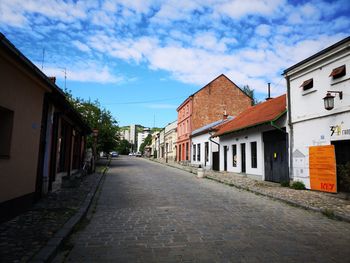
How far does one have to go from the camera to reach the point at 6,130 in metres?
6.27

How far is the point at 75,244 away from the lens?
5.11m

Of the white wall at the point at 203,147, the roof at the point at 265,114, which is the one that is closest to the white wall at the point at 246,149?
the roof at the point at 265,114

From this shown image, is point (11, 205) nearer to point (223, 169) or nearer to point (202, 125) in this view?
point (223, 169)

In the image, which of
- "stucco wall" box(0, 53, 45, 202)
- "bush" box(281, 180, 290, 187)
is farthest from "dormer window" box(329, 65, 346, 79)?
"stucco wall" box(0, 53, 45, 202)

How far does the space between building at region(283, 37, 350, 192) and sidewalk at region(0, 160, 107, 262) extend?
8.35 metres

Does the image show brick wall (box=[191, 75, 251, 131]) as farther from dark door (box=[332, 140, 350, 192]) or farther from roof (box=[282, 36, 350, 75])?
dark door (box=[332, 140, 350, 192])

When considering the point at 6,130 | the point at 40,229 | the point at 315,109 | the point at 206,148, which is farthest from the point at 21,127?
the point at 206,148

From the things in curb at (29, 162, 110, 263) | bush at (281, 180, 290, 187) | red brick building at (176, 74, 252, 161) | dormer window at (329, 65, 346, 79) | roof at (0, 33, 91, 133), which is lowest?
curb at (29, 162, 110, 263)

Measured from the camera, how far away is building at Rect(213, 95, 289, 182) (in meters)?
14.7

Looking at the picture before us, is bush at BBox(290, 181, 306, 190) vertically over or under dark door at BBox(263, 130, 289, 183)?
under

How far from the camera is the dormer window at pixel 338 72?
10688 mm

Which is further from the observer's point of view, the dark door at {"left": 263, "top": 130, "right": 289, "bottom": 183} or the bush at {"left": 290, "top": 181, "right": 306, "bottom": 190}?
the dark door at {"left": 263, "top": 130, "right": 289, "bottom": 183}

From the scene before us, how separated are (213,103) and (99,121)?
13.8m

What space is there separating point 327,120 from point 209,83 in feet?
82.3
